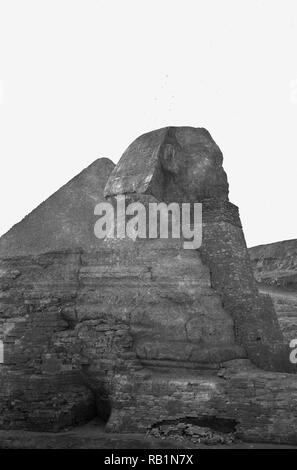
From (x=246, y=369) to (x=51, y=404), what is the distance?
368cm

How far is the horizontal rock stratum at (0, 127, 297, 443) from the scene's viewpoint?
8789 millimetres

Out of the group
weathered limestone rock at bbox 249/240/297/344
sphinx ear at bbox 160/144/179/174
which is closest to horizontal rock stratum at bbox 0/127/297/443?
sphinx ear at bbox 160/144/179/174

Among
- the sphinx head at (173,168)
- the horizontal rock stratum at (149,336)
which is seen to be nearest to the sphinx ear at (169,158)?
the sphinx head at (173,168)

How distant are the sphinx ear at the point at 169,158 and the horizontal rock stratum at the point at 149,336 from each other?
0.21 metres

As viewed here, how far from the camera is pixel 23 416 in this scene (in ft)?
32.4

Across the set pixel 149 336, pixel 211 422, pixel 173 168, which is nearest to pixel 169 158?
pixel 173 168

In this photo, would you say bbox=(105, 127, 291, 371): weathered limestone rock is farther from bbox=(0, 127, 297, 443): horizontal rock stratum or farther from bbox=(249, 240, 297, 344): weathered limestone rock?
bbox=(249, 240, 297, 344): weathered limestone rock

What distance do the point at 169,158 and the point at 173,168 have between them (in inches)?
10.5

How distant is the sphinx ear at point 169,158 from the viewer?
1178cm

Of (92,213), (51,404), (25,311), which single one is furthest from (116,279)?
(92,213)

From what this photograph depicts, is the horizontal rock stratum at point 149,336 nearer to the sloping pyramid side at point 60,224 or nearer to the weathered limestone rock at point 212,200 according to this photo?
the weathered limestone rock at point 212,200

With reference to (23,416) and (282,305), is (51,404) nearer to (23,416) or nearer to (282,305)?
(23,416)

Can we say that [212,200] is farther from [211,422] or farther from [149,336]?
[211,422]
